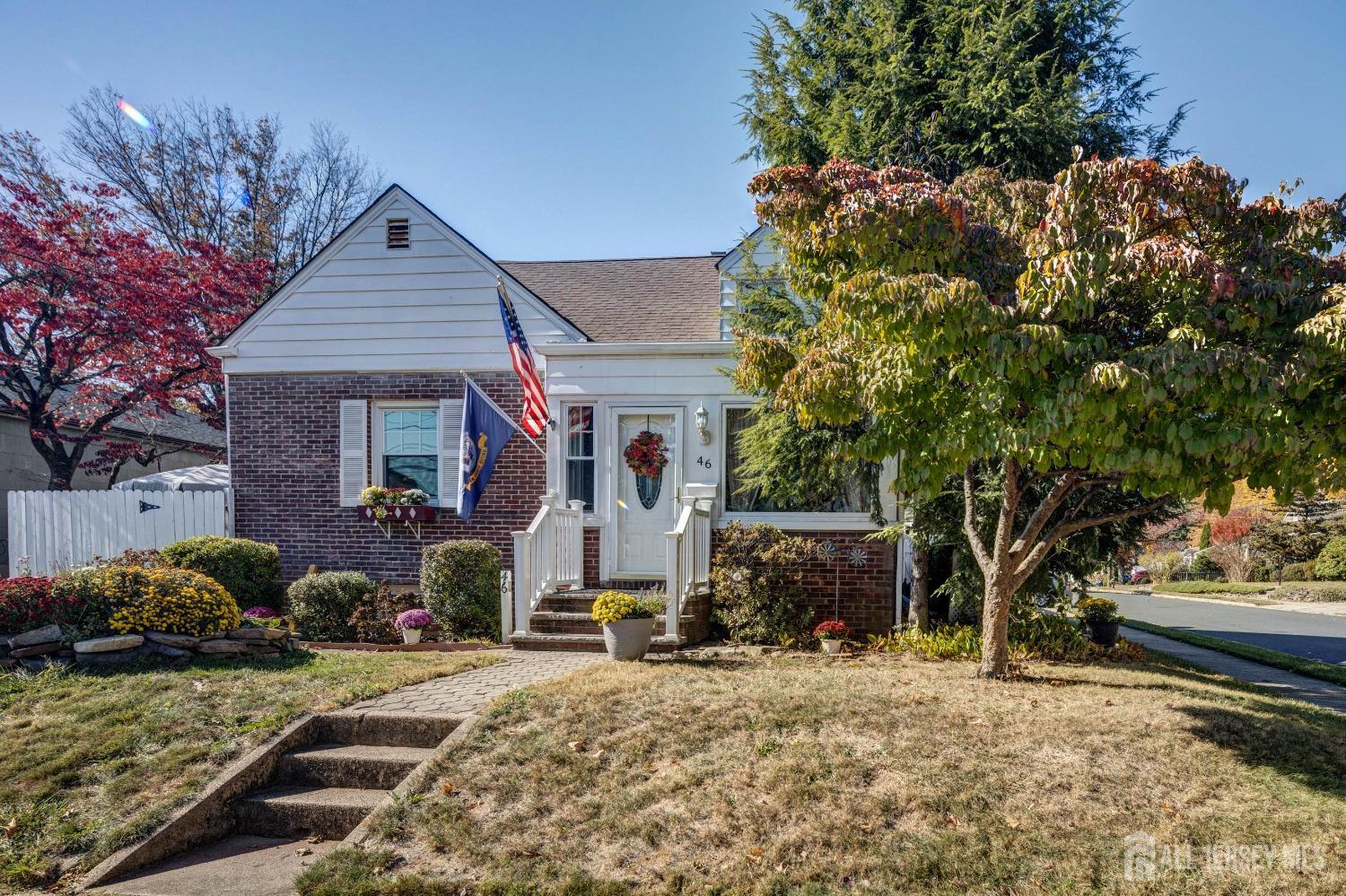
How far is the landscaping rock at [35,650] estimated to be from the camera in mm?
6453

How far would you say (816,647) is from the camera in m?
8.58

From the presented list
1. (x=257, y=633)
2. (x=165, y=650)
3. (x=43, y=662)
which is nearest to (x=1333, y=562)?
(x=257, y=633)

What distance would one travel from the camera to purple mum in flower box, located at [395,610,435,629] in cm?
870

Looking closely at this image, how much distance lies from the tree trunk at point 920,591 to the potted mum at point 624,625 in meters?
3.54

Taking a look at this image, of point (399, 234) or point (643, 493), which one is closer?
point (643, 493)

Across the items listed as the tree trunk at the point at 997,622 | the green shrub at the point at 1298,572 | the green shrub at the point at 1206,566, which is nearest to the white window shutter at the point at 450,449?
the tree trunk at the point at 997,622

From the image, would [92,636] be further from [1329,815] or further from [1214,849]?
[1329,815]

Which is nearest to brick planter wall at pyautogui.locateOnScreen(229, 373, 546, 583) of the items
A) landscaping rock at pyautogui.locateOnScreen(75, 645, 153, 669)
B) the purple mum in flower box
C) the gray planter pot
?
the purple mum in flower box

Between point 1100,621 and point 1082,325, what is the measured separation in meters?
5.11

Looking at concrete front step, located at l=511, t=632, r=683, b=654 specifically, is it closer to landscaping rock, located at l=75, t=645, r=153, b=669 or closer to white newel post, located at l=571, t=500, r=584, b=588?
white newel post, located at l=571, t=500, r=584, b=588

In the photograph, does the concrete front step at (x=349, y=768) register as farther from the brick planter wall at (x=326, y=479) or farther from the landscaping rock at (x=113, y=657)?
the brick planter wall at (x=326, y=479)

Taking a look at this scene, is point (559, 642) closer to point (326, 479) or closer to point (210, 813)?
point (210, 813)

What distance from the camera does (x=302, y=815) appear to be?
4.70m

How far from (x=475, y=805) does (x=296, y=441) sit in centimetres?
765
